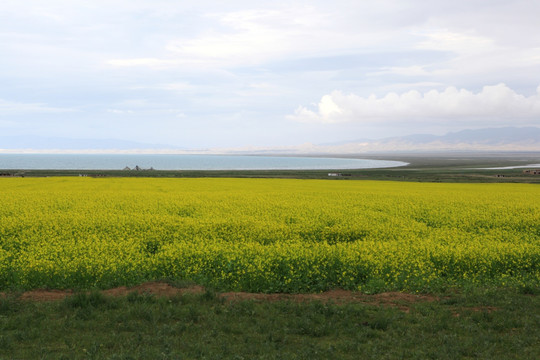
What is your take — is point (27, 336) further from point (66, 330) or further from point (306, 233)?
point (306, 233)

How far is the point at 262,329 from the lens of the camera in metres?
8.49

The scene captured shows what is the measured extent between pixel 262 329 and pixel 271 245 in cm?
659

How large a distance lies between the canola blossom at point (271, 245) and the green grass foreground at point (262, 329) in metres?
1.88

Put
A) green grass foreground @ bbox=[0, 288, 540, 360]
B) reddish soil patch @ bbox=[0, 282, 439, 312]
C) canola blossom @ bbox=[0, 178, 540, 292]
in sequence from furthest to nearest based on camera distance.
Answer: canola blossom @ bbox=[0, 178, 540, 292] → reddish soil patch @ bbox=[0, 282, 439, 312] → green grass foreground @ bbox=[0, 288, 540, 360]

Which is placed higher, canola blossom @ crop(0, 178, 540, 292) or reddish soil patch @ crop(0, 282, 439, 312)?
canola blossom @ crop(0, 178, 540, 292)

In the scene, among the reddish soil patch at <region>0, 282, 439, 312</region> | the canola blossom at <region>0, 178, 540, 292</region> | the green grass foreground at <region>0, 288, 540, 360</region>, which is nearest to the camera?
the green grass foreground at <region>0, 288, 540, 360</region>

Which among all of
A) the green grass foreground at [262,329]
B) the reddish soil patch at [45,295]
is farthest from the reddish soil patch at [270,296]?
the green grass foreground at [262,329]

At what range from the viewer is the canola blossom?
12023 mm

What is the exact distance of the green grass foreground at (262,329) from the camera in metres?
7.44

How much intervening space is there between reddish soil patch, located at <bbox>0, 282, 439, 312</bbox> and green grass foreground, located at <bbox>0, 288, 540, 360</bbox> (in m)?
0.43

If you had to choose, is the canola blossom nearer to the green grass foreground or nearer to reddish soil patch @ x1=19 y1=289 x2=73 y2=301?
reddish soil patch @ x1=19 y1=289 x2=73 y2=301

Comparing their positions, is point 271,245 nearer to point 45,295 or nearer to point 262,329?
point 262,329

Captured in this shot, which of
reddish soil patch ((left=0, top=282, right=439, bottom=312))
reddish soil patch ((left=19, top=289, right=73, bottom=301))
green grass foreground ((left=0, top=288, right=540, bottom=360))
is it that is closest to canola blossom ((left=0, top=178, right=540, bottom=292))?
reddish soil patch ((left=19, top=289, right=73, bottom=301))

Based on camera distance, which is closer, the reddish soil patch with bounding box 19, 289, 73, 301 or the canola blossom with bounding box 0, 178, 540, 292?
the reddish soil patch with bounding box 19, 289, 73, 301
